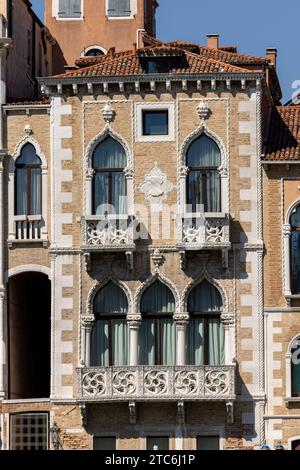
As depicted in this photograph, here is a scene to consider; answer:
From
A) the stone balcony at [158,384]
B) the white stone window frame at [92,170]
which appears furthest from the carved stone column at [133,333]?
the white stone window frame at [92,170]

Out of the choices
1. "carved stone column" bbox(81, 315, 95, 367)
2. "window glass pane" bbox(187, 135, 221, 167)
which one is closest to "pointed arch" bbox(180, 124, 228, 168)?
"window glass pane" bbox(187, 135, 221, 167)

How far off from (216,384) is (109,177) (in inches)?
261

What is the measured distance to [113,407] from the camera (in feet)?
136

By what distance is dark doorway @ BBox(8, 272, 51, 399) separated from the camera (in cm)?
4384

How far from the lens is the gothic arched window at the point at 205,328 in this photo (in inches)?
1654

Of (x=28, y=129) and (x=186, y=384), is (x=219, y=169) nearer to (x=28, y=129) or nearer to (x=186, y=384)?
(x=28, y=129)

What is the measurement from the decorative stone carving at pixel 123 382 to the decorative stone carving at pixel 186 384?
3.85 ft

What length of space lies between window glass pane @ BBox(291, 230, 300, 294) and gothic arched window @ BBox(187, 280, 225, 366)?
2173mm

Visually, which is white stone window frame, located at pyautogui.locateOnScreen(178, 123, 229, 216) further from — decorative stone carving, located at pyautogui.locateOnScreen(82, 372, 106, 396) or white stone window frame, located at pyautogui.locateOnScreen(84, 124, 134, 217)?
decorative stone carving, located at pyautogui.locateOnScreen(82, 372, 106, 396)

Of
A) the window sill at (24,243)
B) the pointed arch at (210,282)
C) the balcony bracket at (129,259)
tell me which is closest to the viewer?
the balcony bracket at (129,259)


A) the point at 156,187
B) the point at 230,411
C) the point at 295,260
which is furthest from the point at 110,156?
the point at 230,411

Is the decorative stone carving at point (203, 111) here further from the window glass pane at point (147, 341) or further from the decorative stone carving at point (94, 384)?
the decorative stone carving at point (94, 384)

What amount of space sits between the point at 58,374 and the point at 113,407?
1.90m
